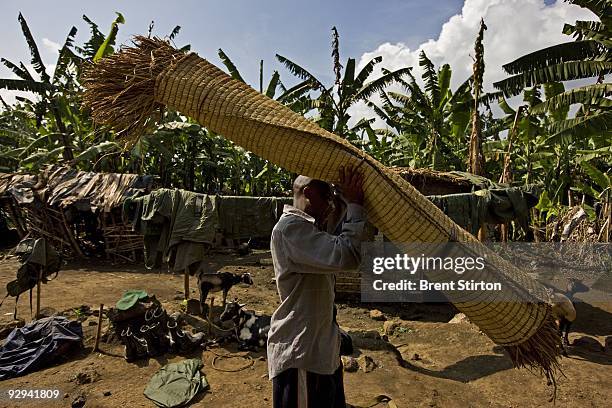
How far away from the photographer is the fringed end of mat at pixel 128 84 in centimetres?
148

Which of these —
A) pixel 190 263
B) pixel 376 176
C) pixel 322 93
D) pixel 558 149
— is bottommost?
pixel 190 263

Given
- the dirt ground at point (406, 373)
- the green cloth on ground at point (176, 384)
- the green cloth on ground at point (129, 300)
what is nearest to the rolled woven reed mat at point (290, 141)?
the dirt ground at point (406, 373)

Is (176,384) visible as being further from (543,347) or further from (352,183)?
(543,347)

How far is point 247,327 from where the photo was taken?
513cm

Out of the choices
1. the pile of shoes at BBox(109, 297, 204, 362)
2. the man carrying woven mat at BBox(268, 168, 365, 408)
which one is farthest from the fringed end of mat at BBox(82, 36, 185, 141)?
the pile of shoes at BBox(109, 297, 204, 362)

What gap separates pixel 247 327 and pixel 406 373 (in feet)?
7.03

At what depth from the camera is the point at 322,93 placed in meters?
10.8

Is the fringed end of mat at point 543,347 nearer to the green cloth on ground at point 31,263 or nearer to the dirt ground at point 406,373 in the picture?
the dirt ground at point 406,373

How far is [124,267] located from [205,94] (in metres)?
10.1

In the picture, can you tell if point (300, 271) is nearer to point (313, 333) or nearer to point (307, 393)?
point (313, 333)

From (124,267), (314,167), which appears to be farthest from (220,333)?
(124,267)

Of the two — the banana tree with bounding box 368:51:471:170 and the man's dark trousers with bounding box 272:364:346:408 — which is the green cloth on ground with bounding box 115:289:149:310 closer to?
the man's dark trousers with bounding box 272:364:346:408

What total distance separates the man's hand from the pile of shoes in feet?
13.7

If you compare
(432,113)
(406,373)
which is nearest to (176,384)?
(406,373)
